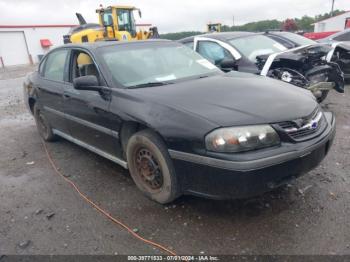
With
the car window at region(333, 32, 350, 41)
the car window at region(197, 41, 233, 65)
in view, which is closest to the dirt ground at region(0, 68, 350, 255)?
the car window at region(197, 41, 233, 65)

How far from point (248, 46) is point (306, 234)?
15.3ft

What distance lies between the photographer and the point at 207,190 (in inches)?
105

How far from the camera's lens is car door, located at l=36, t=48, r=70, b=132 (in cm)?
437

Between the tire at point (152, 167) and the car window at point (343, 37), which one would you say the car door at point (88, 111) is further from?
the car window at point (343, 37)

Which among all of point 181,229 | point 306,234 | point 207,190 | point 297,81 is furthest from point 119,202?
point 297,81

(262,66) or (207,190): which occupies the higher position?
(262,66)

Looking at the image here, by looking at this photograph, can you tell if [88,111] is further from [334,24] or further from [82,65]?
[334,24]

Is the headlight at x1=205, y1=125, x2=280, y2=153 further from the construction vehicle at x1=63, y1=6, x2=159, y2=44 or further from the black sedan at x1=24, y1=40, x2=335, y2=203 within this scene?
the construction vehicle at x1=63, y1=6, x2=159, y2=44

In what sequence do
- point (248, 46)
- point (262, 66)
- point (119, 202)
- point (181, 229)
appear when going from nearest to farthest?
1. point (181, 229)
2. point (119, 202)
3. point (262, 66)
4. point (248, 46)

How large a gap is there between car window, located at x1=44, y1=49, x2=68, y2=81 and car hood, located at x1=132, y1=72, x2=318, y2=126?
1.72 m

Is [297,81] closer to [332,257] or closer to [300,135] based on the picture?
[300,135]

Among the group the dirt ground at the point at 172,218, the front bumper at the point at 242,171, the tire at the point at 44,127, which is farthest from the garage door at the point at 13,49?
the front bumper at the point at 242,171

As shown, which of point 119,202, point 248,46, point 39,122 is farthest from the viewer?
point 248,46

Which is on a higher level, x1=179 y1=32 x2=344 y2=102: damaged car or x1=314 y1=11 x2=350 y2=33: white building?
x1=179 y1=32 x2=344 y2=102: damaged car
